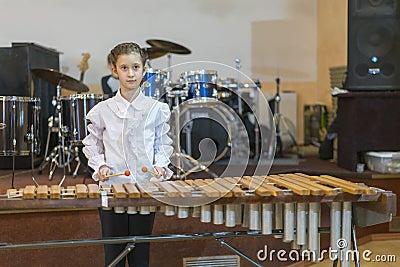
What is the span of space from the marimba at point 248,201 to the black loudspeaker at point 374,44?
2333 mm

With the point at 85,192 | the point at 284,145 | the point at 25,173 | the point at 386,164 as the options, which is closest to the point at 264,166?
the point at 85,192

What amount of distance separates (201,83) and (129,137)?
2272 mm

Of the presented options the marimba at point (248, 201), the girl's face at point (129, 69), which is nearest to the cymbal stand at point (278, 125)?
the marimba at point (248, 201)

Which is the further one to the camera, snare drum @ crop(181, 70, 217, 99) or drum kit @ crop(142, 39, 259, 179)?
snare drum @ crop(181, 70, 217, 99)

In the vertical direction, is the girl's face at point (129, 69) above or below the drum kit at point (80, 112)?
above

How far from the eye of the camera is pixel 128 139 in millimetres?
2523

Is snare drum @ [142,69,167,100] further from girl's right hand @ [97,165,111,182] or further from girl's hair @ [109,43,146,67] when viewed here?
girl's right hand @ [97,165,111,182]

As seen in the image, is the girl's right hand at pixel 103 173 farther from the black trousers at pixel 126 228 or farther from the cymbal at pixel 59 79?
the cymbal at pixel 59 79

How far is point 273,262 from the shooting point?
382cm

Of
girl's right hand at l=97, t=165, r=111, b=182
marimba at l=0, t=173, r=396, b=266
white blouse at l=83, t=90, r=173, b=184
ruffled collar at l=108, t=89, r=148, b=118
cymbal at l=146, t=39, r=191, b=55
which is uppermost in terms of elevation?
cymbal at l=146, t=39, r=191, b=55

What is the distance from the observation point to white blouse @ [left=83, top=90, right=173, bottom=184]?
2.53 meters

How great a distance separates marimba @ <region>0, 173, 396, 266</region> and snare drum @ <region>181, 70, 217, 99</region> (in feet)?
7.15

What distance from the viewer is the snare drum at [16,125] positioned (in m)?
4.06

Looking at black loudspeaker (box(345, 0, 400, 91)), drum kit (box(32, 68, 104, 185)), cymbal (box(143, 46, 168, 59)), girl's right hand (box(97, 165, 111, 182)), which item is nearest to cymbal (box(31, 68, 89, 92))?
drum kit (box(32, 68, 104, 185))
